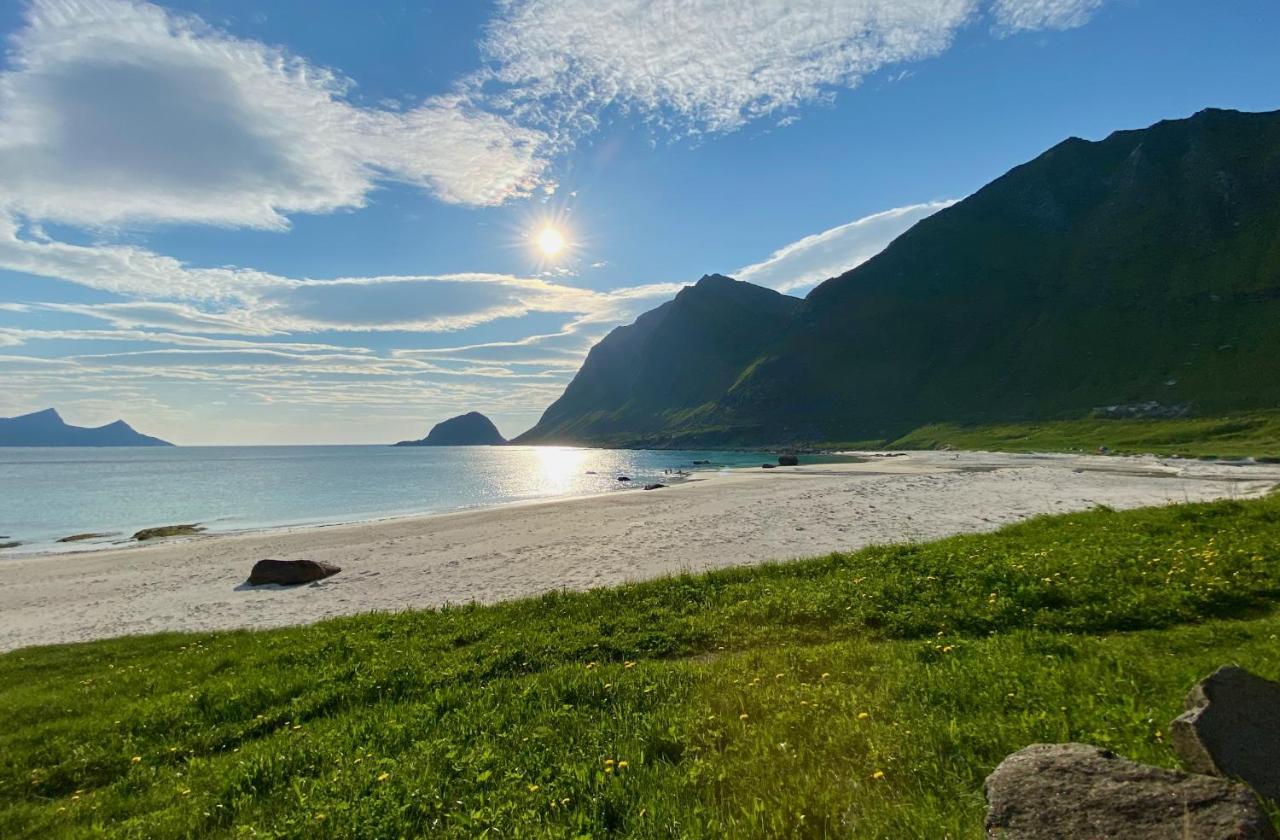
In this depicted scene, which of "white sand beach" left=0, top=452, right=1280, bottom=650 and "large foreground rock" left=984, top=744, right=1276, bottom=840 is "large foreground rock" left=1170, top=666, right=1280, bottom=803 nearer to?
"large foreground rock" left=984, top=744, right=1276, bottom=840

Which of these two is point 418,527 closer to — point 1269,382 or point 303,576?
point 303,576

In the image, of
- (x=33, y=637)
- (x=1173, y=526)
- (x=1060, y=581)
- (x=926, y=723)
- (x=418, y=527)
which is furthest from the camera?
(x=418, y=527)

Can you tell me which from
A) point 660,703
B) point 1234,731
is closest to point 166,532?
point 660,703

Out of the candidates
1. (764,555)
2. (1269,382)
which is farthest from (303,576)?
(1269,382)

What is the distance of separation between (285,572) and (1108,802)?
111 ft

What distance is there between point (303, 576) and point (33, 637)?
31.5 ft

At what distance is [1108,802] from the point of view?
4.27m

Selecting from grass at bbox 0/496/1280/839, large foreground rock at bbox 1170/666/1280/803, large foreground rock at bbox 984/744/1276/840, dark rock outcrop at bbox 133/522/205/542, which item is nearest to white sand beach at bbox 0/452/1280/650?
dark rock outcrop at bbox 133/522/205/542

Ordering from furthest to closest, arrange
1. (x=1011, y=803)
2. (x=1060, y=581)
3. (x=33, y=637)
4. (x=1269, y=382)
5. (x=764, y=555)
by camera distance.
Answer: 1. (x=1269, y=382)
2. (x=764, y=555)
3. (x=33, y=637)
4. (x=1060, y=581)
5. (x=1011, y=803)

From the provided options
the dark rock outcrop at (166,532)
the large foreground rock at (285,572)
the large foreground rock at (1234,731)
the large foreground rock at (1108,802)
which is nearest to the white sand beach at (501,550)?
the large foreground rock at (285,572)

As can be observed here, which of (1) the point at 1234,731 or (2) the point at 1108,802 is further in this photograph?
(1) the point at 1234,731

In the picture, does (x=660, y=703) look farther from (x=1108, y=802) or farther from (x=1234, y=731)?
(x=1234, y=731)

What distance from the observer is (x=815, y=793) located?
19.3 feet

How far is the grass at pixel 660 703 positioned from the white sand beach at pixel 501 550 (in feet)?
26.6
